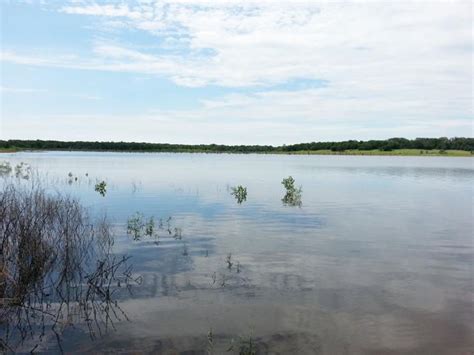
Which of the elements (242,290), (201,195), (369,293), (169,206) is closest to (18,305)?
(242,290)

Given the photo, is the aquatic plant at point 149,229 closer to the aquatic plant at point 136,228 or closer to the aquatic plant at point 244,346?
the aquatic plant at point 136,228

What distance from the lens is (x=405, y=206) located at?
1162 inches

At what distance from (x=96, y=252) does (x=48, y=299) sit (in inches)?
175

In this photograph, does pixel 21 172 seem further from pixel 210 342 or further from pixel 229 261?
pixel 210 342

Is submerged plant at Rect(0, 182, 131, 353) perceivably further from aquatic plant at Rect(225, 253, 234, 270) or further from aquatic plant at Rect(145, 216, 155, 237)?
aquatic plant at Rect(145, 216, 155, 237)

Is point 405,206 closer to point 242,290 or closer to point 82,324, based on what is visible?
point 242,290

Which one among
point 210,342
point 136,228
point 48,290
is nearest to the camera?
point 210,342

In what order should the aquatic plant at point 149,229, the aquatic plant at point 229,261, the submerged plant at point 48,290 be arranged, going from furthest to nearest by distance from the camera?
the aquatic plant at point 149,229 → the aquatic plant at point 229,261 → the submerged plant at point 48,290

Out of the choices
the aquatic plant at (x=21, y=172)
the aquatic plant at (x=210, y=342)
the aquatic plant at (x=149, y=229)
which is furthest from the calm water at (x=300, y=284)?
the aquatic plant at (x=21, y=172)

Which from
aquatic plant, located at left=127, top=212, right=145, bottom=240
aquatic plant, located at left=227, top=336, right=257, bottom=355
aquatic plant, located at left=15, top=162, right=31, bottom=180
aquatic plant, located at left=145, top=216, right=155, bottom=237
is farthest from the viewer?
aquatic plant, located at left=15, top=162, right=31, bottom=180

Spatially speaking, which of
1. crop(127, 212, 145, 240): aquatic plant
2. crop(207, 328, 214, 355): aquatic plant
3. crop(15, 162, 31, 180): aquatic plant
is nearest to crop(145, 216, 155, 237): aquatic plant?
crop(127, 212, 145, 240): aquatic plant

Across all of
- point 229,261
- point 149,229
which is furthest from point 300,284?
point 149,229

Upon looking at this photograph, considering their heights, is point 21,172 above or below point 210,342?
above

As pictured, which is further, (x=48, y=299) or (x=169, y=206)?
(x=169, y=206)
